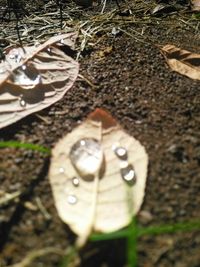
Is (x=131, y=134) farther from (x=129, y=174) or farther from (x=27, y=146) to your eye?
(x=27, y=146)

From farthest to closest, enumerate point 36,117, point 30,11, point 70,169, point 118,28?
point 30,11 → point 118,28 → point 36,117 → point 70,169

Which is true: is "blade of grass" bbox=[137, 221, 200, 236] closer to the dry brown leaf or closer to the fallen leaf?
the dry brown leaf

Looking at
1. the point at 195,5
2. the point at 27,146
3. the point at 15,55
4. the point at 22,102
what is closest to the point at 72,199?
the point at 27,146

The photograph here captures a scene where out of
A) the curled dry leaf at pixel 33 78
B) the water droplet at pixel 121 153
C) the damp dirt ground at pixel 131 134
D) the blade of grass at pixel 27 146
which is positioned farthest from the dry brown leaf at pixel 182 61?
the blade of grass at pixel 27 146

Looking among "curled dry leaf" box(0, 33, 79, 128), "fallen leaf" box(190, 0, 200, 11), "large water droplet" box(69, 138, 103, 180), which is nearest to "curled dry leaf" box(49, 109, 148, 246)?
"large water droplet" box(69, 138, 103, 180)

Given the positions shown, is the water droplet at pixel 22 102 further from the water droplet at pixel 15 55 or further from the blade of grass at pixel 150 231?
the blade of grass at pixel 150 231

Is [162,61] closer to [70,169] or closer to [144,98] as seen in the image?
[144,98]

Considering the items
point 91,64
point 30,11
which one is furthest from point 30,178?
point 30,11

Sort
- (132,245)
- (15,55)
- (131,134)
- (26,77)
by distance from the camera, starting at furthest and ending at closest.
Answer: (15,55)
(26,77)
(131,134)
(132,245)
